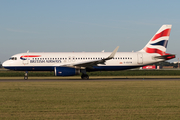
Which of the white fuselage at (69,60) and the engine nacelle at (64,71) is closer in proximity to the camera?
the engine nacelle at (64,71)

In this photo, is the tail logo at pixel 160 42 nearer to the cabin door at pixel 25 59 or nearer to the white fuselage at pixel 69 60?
the white fuselage at pixel 69 60

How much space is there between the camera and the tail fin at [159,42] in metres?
36.8

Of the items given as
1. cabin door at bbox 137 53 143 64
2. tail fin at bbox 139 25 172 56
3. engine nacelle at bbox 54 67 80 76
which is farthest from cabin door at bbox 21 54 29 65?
tail fin at bbox 139 25 172 56

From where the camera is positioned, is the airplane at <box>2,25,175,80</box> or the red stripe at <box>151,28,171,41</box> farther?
the red stripe at <box>151,28,171,41</box>

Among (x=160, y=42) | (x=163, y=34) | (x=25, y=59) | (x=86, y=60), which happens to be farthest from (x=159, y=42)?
(x=25, y=59)

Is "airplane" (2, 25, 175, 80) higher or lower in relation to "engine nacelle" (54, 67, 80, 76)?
higher

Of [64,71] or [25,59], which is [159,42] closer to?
[64,71]

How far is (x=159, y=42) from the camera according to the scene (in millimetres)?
36906

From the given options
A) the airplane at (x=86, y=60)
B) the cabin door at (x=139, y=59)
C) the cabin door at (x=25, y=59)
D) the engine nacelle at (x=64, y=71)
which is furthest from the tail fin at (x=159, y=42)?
the cabin door at (x=25, y=59)

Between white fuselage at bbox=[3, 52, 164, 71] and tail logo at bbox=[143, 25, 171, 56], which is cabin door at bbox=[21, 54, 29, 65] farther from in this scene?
tail logo at bbox=[143, 25, 171, 56]

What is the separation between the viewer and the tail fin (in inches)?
1448

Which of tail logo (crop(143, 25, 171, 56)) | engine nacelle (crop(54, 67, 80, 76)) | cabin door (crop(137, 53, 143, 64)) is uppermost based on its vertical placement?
tail logo (crop(143, 25, 171, 56))

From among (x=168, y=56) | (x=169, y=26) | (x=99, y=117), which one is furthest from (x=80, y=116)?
(x=169, y=26)

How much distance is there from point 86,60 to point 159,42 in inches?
446
